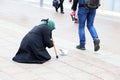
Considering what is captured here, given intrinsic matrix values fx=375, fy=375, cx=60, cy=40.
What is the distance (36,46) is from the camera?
734 centimetres

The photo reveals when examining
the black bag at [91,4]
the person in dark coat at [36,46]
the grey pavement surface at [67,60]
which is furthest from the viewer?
the black bag at [91,4]

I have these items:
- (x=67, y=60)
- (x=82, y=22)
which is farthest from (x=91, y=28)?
(x=67, y=60)

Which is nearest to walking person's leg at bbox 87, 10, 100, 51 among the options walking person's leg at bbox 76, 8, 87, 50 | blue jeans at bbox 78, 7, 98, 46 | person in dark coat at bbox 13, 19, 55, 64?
blue jeans at bbox 78, 7, 98, 46

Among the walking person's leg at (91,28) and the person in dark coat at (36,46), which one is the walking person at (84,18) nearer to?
the walking person's leg at (91,28)

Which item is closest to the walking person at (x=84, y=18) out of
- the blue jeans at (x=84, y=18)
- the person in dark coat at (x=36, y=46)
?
the blue jeans at (x=84, y=18)

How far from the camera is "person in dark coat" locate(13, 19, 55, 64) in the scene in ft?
Answer: 23.9

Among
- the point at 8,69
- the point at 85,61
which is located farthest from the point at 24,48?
the point at 85,61

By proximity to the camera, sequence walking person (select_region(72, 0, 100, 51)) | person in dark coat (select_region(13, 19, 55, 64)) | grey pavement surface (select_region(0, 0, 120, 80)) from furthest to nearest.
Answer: walking person (select_region(72, 0, 100, 51)), person in dark coat (select_region(13, 19, 55, 64)), grey pavement surface (select_region(0, 0, 120, 80))

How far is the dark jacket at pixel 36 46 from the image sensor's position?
728cm

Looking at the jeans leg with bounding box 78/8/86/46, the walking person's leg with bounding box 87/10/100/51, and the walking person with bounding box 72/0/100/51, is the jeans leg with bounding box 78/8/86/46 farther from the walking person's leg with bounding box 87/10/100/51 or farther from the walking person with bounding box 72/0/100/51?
the walking person's leg with bounding box 87/10/100/51

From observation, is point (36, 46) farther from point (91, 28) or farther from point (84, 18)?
point (91, 28)

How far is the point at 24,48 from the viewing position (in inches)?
288

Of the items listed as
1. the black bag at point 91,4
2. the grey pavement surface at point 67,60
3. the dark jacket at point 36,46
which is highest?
the black bag at point 91,4

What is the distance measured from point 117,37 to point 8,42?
3.57 metres
